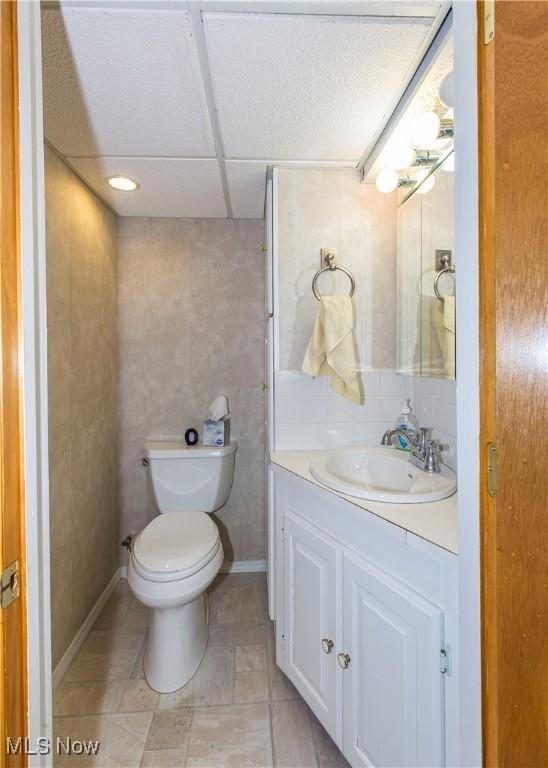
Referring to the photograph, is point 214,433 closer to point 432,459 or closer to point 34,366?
point 432,459

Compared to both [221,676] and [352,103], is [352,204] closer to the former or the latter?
[352,103]

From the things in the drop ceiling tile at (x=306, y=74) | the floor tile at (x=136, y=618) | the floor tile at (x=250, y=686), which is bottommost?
the floor tile at (x=250, y=686)

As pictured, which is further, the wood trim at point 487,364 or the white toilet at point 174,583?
the white toilet at point 174,583

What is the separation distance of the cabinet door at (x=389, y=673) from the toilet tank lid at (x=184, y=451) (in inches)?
42.8

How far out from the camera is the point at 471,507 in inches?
22.2

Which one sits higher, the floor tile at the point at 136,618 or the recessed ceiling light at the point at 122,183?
the recessed ceiling light at the point at 122,183

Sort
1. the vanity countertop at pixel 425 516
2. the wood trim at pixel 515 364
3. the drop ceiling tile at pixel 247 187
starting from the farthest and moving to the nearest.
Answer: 1. the drop ceiling tile at pixel 247 187
2. the vanity countertop at pixel 425 516
3. the wood trim at pixel 515 364

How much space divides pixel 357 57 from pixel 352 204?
623mm

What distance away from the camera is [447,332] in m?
1.29

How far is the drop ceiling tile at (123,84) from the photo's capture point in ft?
3.00

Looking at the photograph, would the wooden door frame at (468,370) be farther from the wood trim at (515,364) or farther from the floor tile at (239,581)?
the floor tile at (239,581)

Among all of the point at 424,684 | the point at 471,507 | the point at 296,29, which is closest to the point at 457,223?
the point at 471,507

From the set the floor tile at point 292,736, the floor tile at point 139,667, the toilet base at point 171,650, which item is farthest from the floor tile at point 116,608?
the floor tile at point 292,736

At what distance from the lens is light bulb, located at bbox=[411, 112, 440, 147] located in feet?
3.86
